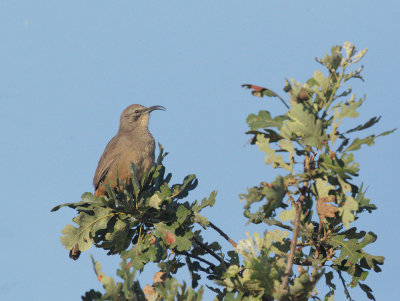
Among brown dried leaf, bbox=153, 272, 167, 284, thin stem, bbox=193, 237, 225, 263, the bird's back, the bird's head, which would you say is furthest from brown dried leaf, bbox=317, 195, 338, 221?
the bird's head

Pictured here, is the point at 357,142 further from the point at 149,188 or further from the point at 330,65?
the point at 149,188

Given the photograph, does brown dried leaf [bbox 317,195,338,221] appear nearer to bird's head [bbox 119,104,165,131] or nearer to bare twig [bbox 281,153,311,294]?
bare twig [bbox 281,153,311,294]

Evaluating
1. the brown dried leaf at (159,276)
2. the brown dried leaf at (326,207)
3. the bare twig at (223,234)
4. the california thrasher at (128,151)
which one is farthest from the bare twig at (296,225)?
the california thrasher at (128,151)

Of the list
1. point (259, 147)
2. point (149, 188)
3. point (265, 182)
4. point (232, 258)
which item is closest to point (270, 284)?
point (265, 182)

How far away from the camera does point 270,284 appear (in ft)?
Answer: 12.2

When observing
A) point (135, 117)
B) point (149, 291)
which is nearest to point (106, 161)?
point (135, 117)

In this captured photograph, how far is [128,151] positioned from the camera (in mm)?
8461

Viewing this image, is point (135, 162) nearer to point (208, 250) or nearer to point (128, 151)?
point (128, 151)

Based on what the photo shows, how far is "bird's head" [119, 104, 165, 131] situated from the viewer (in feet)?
30.4

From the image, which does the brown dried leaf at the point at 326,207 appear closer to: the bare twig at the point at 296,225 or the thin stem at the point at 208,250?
the bare twig at the point at 296,225

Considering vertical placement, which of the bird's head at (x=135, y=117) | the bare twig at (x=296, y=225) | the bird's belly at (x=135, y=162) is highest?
the bird's head at (x=135, y=117)

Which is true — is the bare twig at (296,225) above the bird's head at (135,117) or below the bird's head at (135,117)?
below

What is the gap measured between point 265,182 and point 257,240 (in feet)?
1.54

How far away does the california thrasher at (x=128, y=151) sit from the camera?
27.3 feet
